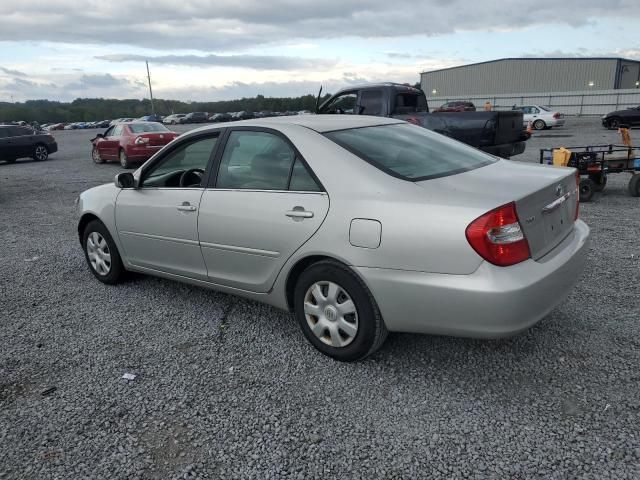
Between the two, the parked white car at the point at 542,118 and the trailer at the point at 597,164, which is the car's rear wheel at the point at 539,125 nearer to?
the parked white car at the point at 542,118

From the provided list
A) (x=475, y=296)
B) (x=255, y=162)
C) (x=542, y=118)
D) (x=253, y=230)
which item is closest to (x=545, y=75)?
(x=542, y=118)

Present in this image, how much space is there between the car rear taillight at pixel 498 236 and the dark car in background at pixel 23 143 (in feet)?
67.8

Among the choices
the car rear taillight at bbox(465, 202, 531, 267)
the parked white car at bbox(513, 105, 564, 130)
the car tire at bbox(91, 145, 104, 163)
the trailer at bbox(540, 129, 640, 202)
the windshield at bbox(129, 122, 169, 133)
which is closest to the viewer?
the car rear taillight at bbox(465, 202, 531, 267)

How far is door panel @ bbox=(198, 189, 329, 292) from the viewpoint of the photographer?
3346 millimetres

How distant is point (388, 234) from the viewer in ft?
9.65

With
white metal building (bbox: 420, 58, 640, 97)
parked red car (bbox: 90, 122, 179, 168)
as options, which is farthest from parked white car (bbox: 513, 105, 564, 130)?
white metal building (bbox: 420, 58, 640, 97)

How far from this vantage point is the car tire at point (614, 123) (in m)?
26.0

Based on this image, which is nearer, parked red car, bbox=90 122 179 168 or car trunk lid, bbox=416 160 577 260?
car trunk lid, bbox=416 160 577 260

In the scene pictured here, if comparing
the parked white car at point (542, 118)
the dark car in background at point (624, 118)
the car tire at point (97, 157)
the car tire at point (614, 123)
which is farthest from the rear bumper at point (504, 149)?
the parked white car at point (542, 118)

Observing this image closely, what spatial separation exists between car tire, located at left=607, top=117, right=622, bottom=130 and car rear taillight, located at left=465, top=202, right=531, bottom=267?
2742cm

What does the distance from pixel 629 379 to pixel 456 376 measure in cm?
99

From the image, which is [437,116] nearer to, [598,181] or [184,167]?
[598,181]

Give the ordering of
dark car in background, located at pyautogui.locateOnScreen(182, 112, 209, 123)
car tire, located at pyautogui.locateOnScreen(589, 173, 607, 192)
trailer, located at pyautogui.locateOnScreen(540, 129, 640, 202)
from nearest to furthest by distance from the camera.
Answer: trailer, located at pyautogui.locateOnScreen(540, 129, 640, 202) → car tire, located at pyautogui.locateOnScreen(589, 173, 607, 192) → dark car in background, located at pyautogui.locateOnScreen(182, 112, 209, 123)

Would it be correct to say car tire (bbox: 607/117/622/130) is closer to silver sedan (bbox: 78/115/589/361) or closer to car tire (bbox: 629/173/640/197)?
car tire (bbox: 629/173/640/197)
